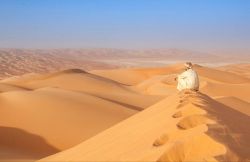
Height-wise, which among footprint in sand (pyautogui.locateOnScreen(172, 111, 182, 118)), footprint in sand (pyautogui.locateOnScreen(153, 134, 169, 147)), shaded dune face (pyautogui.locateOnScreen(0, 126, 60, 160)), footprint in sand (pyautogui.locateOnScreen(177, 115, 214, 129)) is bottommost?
shaded dune face (pyautogui.locateOnScreen(0, 126, 60, 160))

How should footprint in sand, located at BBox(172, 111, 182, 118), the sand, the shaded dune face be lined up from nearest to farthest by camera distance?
the sand → footprint in sand, located at BBox(172, 111, 182, 118) → the shaded dune face

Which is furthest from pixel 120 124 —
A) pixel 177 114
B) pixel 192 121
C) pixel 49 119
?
pixel 49 119

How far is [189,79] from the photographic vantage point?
847cm

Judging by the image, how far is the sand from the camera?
15.7 feet

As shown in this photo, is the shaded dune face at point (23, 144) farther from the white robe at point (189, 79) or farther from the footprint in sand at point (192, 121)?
the footprint in sand at point (192, 121)

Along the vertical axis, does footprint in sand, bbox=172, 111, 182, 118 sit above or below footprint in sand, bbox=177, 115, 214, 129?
below

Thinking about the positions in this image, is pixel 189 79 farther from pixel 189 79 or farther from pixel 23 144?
pixel 23 144

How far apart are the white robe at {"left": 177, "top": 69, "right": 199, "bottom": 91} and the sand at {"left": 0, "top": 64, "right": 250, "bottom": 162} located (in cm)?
23

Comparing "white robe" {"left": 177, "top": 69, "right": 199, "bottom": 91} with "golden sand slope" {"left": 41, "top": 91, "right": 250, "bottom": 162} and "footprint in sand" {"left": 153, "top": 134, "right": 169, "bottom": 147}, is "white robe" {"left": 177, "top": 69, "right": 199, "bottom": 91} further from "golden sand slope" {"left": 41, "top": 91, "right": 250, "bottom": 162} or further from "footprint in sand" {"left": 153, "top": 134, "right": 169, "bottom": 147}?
"footprint in sand" {"left": 153, "top": 134, "right": 169, "bottom": 147}

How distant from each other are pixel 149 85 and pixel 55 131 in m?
15.9

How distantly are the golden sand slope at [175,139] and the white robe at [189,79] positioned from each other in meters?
0.36

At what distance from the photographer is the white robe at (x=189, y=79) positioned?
8.41 meters

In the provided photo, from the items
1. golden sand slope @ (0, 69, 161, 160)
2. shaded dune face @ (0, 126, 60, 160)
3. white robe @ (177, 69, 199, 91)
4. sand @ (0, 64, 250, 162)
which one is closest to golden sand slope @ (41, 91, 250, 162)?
sand @ (0, 64, 250, 162)

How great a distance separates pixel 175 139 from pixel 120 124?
122 inches
